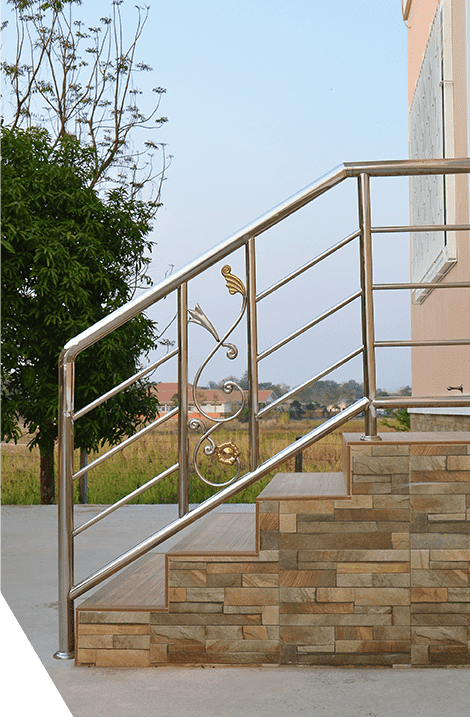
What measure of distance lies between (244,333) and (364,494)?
0.62 m

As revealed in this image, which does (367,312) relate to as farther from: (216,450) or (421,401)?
(216,450)

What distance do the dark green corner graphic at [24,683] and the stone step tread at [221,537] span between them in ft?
1.70

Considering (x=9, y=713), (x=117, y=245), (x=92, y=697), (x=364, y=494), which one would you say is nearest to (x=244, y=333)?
(x=364, y=494)

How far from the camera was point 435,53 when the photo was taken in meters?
4.71

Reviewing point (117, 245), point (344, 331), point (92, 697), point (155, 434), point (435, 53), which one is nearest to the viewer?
point (92, 697)

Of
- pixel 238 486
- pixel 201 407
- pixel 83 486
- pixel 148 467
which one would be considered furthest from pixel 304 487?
pixel 148 467

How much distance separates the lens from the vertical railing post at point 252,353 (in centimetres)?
231

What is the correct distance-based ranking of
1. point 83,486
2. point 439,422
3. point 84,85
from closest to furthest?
point 439,422 → point 83,486 → point 84,85

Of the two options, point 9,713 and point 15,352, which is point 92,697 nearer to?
point 9,713

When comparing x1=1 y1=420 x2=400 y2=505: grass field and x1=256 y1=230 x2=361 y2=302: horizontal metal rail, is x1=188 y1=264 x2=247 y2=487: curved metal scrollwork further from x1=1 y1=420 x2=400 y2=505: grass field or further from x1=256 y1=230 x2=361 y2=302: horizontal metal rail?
x1=1 y1=420 x2=400 y2=505: grass field

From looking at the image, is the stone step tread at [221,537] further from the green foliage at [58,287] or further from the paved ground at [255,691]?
the green foliage at [58,287]

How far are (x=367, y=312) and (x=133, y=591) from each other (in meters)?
1.20

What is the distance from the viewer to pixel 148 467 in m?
8.48

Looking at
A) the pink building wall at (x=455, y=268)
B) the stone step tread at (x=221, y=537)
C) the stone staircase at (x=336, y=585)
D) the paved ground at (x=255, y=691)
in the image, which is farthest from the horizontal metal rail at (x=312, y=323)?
the pink building wall at (x=455, y=268)
